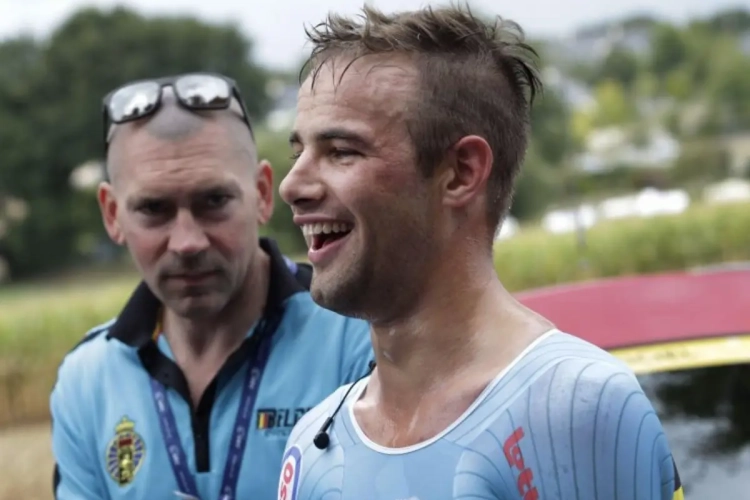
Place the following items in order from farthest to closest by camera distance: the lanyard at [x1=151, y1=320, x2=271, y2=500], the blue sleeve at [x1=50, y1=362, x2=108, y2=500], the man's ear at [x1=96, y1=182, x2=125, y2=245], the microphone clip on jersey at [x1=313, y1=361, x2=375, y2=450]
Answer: the man's ear at [x1=96, y1=182, x2=125, y2=245] → the blue sleeve at [x1=50, y1=362, x2=108, y2=500] → the lanyard at [x1=151, y1=320, x2=271, y2=500] → the microphone clip on jersey at [x1=313, y1=361, x2=375, y2=450]

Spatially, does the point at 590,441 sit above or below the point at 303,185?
below

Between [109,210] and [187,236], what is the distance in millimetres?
396

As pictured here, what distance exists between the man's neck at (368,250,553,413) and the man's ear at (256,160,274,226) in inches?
42.6

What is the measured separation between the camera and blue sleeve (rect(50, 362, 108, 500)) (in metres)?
2.49

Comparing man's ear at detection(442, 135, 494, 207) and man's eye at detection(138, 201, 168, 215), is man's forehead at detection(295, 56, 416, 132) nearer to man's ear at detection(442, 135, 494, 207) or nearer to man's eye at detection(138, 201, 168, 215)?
man's ear at detection(442, 135, 494, 207)

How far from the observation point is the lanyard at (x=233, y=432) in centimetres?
237

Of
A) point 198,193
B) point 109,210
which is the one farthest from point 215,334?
point 109,210

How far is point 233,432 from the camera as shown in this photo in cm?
241

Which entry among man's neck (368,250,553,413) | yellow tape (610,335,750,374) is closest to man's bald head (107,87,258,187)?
man's neck (368,250,553,413)

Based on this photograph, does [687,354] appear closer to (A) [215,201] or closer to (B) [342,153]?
(A) [215,201]

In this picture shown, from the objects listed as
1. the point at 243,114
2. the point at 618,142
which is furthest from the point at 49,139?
the point at 243,114

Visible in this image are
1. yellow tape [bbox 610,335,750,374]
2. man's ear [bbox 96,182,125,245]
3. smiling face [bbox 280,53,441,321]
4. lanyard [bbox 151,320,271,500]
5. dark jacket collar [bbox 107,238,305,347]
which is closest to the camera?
smiling face [bbox 280,53,441,321]

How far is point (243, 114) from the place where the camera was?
272cm

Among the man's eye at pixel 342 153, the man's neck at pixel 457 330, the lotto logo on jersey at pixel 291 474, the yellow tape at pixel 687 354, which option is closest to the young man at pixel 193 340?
the lotto logo on jersey at pixel 291 474
